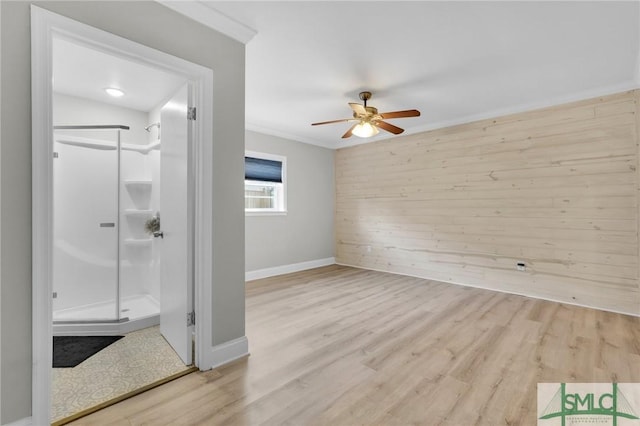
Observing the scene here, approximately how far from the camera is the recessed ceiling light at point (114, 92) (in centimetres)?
321

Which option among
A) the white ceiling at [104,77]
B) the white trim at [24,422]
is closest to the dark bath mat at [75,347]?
the white trim at [24,422]

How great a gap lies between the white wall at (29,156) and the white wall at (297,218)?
8.63 feet

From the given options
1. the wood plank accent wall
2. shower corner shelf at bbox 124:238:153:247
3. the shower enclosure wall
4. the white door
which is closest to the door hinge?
the white door

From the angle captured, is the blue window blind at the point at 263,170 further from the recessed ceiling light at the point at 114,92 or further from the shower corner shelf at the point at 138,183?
the recessed ceiling light at the point at 114,92

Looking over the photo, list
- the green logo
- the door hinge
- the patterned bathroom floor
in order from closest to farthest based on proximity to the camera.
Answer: the green logo, the patterned bathroom floor, the door hinge

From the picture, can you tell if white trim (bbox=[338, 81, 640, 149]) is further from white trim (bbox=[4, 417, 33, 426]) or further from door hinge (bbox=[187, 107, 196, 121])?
white trim (bbox=[4, 417, 33, 426])

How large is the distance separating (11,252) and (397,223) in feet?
15.7

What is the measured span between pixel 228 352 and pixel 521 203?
4.01 m

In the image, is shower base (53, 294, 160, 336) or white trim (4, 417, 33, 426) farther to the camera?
shower base (53, 294, 160, 336)

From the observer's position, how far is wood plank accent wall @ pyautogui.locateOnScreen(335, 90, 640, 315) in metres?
3.26

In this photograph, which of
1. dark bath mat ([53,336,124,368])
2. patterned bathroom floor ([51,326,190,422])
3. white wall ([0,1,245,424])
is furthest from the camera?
dark bath mat ([53,336,124,368])

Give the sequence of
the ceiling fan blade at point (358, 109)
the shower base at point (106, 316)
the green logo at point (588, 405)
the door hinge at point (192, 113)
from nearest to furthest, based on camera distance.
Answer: the green logo at point (588, 405) < the door hinge at point (192, 113) < the shower base at point (106, 316) < the ceiling fan blade at point (358, 109)

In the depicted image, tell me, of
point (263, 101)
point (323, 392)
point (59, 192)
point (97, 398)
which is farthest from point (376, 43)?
point (59, 192)

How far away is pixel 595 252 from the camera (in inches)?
133
